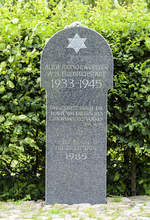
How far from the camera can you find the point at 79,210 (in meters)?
3.73

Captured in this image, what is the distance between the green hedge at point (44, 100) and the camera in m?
4.12

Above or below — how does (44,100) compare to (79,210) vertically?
above

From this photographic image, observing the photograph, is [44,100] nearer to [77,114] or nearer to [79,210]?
[77,114]

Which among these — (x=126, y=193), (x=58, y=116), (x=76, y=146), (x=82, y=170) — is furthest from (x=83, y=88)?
(x=126, y=193)

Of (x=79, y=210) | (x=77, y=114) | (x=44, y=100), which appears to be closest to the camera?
(x=79, y=210)

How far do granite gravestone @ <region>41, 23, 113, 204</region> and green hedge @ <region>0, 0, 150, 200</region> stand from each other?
298 millimetres

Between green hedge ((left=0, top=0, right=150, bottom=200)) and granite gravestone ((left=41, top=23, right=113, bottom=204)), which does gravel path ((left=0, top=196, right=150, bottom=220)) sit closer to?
granite gravestone ((left=41, top=23, right=113, bottom=204))

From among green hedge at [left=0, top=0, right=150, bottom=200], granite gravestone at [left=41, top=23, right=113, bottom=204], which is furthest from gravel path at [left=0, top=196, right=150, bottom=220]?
green hedge at [left=0, top=0, right=150, bottom=200]

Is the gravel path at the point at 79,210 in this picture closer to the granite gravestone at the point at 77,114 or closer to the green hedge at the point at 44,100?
the granite gravestone at the point at 77,114

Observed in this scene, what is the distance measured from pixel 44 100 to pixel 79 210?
156cm

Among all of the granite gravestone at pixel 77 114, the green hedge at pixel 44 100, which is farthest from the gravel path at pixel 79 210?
the green hedge at pixel 44 100

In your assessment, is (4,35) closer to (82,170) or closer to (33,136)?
(33,136)

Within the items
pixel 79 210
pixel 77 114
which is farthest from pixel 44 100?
pixel 79 210

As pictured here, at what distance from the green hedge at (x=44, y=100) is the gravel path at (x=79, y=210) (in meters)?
0.38
